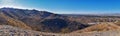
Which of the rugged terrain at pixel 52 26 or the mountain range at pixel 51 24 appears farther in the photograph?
the mountain range at pixel 51 24

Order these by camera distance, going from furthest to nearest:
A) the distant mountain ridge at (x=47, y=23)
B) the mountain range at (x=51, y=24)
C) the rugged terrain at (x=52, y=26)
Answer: the distant mountain ridge at (x=47, y=23), the mountain range at (x=51, y=24), the rugged terrain at (x=52, y=26)

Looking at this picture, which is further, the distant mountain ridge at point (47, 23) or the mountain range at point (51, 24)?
the distant mountain ridge at point (47, 23)

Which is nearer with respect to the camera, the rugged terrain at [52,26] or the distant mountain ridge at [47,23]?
the rugged terrain at [52,26]

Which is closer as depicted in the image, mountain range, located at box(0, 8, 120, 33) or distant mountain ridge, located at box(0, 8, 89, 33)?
mountain range, located at box(0, 8, 120, 33)

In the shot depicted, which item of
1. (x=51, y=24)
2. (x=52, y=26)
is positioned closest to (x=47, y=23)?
(x=51, y=24)

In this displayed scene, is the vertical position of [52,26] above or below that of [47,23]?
below

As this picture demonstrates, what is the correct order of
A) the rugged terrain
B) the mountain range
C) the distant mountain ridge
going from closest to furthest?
the rugged terrain
the mountain range
the distant mountain ridge

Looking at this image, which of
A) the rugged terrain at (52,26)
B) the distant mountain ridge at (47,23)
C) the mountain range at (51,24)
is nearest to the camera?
the rugged terrain at (52,26)

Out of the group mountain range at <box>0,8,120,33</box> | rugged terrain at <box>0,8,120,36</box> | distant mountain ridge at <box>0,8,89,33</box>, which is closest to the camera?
rugged terrain at <box>0,8,120,36</box>

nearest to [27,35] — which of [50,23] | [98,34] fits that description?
[98,34]

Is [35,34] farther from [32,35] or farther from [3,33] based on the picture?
[3,33]

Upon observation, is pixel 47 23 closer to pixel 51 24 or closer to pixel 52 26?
pixel 51 24
